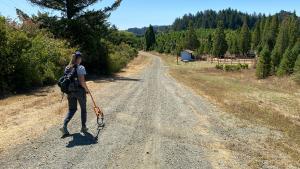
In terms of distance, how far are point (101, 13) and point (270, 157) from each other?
2679 centimetres

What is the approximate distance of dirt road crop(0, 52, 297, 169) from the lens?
8.86 metres

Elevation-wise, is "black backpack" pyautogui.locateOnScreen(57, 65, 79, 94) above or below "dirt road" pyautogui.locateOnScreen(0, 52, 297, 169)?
above

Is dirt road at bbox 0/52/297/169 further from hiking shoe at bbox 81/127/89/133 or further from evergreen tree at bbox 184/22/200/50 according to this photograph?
evergreen tree at bbox 184/22/200/50

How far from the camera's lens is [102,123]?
1242 cm

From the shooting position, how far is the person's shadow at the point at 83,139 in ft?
32.9

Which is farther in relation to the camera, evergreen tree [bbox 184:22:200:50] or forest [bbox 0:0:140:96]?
evergreen tree [bbox 184:22:200:50]

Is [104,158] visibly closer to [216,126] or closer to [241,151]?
[241,151]

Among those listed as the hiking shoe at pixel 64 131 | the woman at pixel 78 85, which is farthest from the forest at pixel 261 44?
the hiking shoe at pixel 64 131

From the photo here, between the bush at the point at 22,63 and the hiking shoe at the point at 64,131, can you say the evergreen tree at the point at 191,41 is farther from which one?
the hiking shoe at the point at 64,131

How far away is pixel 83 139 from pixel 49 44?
16458 mm

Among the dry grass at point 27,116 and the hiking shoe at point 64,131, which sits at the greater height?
the hiking shoe at point 64,131

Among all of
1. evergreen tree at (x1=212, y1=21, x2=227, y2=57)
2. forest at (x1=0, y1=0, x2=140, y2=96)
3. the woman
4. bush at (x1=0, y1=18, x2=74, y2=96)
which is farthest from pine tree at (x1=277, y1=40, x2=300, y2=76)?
evergreen tree at (x1=212, y1=21, x2=227, y2=57)

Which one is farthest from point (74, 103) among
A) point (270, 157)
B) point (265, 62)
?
point (265, 62)

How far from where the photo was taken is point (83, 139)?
414 inches
